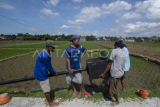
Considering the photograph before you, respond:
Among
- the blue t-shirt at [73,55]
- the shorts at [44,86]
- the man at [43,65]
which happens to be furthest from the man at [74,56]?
the shorts at [44,86]

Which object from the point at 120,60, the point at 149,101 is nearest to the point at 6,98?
the point at 120,60

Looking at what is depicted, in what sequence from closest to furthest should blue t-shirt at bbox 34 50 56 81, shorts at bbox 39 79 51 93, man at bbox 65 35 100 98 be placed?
blue t-shirt at bbox 34 50 56 81, shorts at bbox 39 79 51 93, man at bbox 65 35 100 98

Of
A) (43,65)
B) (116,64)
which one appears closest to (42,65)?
(43,65)

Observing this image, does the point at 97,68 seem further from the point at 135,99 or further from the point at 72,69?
the point at 135,99

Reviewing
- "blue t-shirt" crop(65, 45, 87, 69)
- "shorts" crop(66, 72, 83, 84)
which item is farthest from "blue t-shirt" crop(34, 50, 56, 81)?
"shorts" crop(66, 72, 83, 84)

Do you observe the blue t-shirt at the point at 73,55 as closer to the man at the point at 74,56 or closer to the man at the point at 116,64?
the man at the point at 74,56

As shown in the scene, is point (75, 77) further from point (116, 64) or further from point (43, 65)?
point (116, 64)

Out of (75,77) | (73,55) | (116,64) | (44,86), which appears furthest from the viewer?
(75,77)

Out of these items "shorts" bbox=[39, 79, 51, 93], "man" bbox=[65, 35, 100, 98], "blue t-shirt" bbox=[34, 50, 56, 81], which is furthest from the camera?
"man" bbox=[65, 35, 100, 98]

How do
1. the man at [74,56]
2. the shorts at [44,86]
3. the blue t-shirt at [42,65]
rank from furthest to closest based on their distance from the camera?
the man at [74,56] → the shorts at [44,86] → the blue t-shirt at [42,65]

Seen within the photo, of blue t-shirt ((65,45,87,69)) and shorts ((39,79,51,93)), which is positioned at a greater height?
blue t-shirt ((65,45,87,69))

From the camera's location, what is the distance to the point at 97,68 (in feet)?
7.99

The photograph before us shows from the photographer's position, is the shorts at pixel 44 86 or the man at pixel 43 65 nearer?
the man at pixel 43 65

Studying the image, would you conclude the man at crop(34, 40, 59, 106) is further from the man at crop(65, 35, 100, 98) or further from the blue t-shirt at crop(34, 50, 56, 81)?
the man at crop(65, 35, 100, 98)
